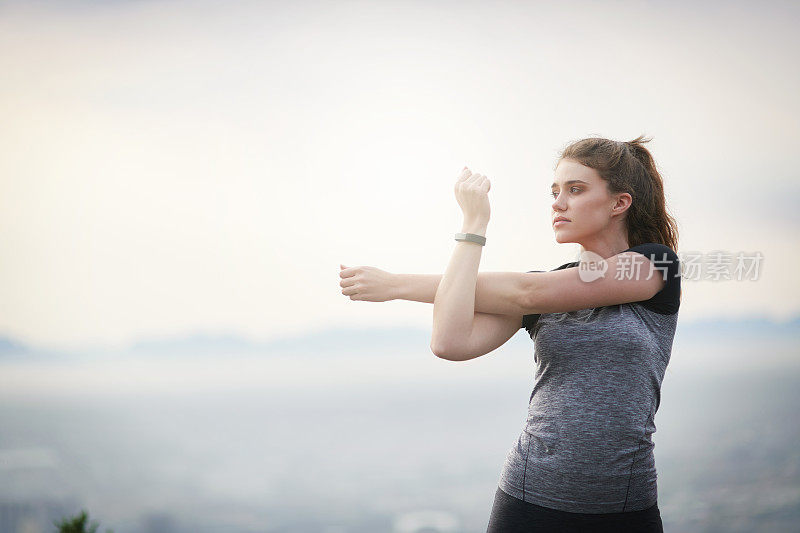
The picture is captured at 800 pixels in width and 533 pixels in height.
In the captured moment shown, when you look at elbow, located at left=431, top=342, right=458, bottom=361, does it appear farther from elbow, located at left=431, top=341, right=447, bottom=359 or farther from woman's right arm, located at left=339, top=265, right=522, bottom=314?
woman's right arm, located at left=339, top=265, right=522, bottom=314

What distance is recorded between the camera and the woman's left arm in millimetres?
1263

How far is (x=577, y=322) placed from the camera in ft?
4.29

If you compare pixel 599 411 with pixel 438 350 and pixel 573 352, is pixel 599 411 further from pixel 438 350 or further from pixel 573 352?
pixel 438 350

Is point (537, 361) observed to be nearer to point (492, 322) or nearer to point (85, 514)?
point (492, 322)

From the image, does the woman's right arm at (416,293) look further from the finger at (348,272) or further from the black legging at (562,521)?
the black legging at (562,521)

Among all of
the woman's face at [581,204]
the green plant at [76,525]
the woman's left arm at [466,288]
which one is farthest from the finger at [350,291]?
the green plant at [76,525]

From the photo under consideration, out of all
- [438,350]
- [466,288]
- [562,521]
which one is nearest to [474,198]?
[466,288]

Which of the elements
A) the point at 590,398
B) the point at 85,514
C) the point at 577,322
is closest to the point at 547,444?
the point at 590,398

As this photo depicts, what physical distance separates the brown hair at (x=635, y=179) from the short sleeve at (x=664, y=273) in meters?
0.12

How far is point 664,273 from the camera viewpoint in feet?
4.25

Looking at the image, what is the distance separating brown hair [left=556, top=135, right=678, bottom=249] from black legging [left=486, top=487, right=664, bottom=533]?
0.52 m

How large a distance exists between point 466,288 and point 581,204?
0.98 ft

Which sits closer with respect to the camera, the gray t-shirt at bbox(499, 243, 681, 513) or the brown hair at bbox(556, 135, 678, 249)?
the gray t-shirt at bbox(499, 243, 681, 513)

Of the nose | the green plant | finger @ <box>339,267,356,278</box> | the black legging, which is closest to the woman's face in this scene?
the nose
